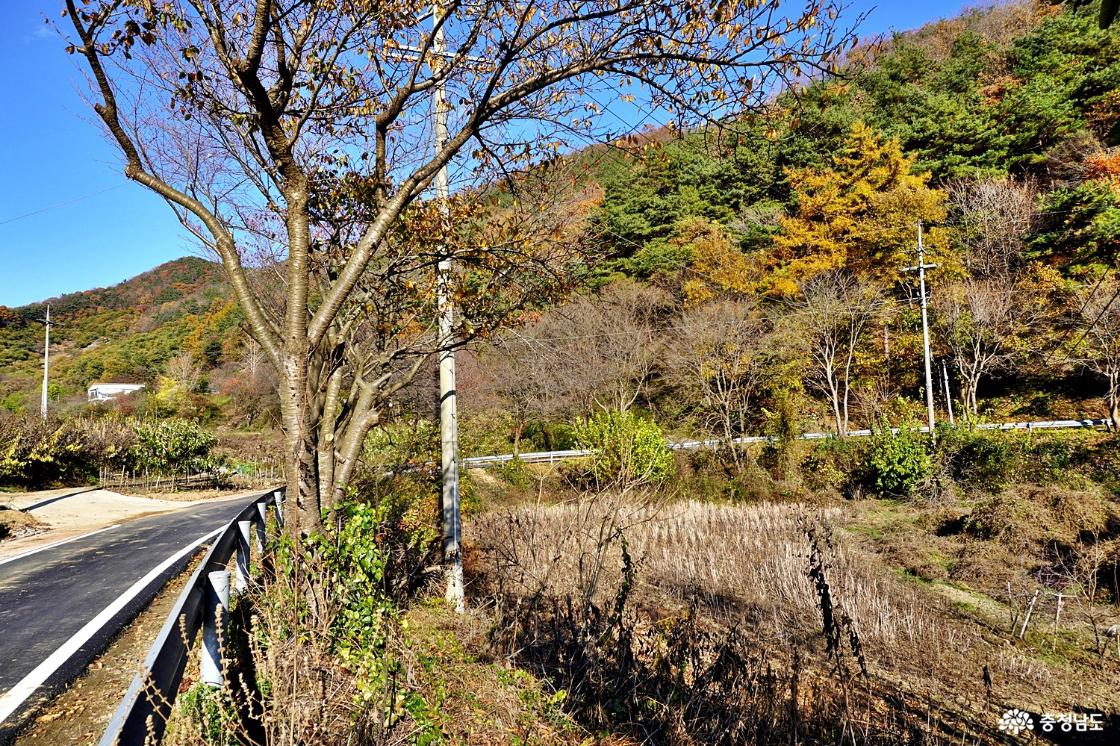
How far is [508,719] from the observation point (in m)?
3.91

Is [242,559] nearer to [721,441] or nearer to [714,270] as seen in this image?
[721,441]

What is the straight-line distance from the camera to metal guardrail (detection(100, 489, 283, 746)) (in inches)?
60.2

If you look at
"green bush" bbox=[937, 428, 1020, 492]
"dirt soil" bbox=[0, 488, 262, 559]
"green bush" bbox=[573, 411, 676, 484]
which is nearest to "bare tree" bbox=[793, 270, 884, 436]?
"green bush" bbox=[937, 428, 1020, 492]

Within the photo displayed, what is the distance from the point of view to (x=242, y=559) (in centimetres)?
455

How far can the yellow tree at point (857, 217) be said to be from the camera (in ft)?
82.8

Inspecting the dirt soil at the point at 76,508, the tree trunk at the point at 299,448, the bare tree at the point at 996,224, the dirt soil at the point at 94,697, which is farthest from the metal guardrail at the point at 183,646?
the bare tree at the point at 996,224

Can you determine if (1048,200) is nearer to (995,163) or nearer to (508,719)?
(995,163)

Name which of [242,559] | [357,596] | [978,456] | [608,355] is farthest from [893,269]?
[242,559]

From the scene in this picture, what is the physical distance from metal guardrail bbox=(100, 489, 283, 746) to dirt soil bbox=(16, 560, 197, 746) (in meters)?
0.28

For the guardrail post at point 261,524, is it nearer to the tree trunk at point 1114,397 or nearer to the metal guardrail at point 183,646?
the metal guardrail at point 183,646

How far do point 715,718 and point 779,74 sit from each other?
4.22 meters

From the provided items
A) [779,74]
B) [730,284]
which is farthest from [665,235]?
[779,74]

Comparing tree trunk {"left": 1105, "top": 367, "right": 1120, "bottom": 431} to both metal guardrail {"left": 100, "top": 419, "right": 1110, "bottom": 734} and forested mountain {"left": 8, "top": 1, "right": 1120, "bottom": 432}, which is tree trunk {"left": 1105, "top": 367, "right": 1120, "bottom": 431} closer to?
forested mountain {"left": 8, "top": 1, "right": 1120, "bottom": 432}

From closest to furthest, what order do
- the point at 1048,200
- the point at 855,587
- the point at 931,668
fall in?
the point at 931,668
the point at 855,587
the point at 1048,200
